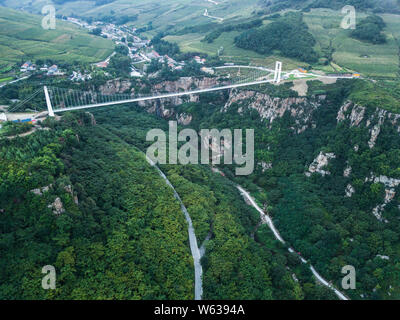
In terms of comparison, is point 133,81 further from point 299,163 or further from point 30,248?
point 30,248

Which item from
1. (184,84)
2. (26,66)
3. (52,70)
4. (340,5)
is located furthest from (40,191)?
(340,5)

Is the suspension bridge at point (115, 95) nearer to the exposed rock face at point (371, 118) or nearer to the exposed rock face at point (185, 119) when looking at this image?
the exposed rock face at point (185, 119)

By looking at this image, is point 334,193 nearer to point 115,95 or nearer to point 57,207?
point 57,207

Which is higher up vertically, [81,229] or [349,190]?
[81,229]

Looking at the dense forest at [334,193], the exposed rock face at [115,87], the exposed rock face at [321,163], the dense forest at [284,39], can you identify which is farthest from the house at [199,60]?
the exposed rock face at [321,163]

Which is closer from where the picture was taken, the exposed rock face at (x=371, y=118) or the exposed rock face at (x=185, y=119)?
the exposed rock face at (x=371, y=118)

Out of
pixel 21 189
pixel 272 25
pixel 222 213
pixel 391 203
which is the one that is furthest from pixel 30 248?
pixel 272 25

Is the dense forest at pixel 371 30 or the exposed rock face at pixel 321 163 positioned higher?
the dense forest at pixel 371 30
